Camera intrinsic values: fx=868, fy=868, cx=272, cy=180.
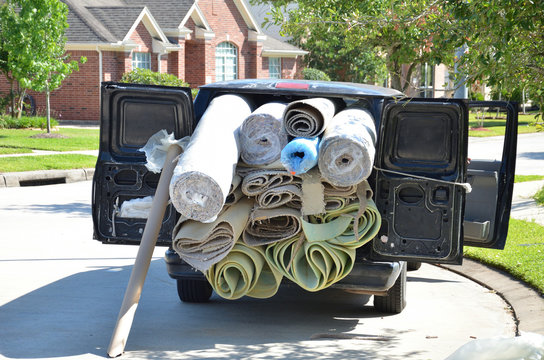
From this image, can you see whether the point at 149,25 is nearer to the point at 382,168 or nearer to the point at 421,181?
the point at 382,168

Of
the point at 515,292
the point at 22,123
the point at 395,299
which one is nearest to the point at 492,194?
the point at 515,292

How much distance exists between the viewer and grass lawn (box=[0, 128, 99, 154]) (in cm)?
2160

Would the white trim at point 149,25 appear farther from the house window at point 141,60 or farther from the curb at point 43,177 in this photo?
the curb at point 43,177

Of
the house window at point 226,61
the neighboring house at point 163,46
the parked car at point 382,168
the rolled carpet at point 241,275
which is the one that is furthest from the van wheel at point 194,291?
the house window at point 226,61

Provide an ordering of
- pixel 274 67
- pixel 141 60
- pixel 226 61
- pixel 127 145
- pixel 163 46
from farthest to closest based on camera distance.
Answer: pixel 274 67, pixel 226 61, pixel 163 46, pixel 141 60, pixel 127 145

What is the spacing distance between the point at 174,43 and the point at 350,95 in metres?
31.6

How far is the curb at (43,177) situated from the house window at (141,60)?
18778 mm

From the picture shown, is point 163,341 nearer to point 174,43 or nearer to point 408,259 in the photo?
point 408,259

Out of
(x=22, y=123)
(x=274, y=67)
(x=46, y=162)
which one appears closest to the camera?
(x=46, y=162)

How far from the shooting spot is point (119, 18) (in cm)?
3522

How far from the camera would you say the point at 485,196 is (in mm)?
8086

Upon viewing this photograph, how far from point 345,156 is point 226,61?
36291 millimetres

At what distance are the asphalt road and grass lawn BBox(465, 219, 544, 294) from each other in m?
0.39

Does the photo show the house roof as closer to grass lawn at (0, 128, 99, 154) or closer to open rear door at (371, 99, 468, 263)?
grass lawn at (0, 128, 99, 154)
